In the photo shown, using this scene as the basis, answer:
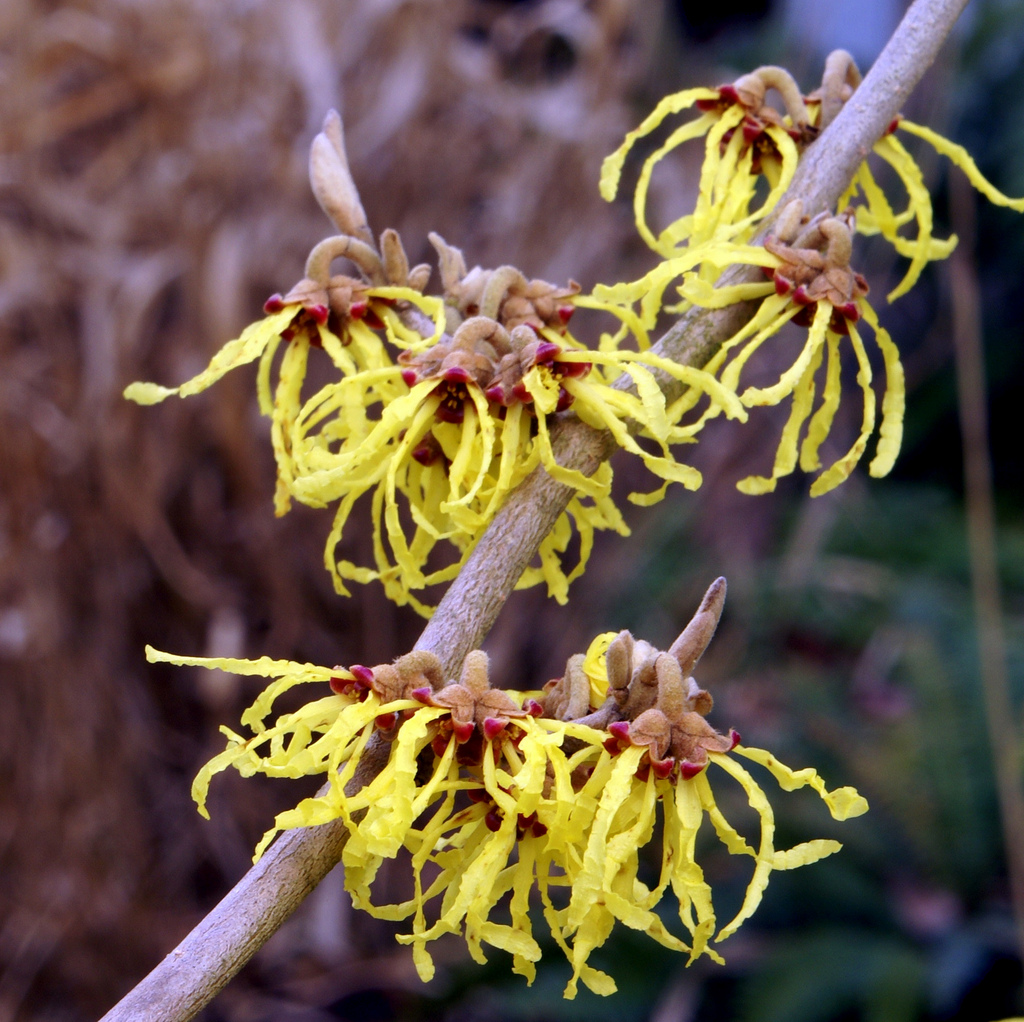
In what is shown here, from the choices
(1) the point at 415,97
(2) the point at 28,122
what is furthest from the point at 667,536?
(2) the point at 28,122

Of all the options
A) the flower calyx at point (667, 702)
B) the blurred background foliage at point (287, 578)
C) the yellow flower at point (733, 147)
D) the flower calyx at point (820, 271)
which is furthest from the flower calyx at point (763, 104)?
the blurred background foliage at point (287, 578)

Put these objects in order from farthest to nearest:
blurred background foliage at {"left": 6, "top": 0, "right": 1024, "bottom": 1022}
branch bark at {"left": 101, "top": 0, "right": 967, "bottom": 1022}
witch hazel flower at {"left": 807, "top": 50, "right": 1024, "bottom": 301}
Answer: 1. blurred background foliage at {"left": 6, "top": 0, "right": 1024, "bottom": 1022}
2. witch hazel flower at {"left": 807, "top": 50, "right": 1024, "bottom": 301}
3. branch bark at {"left": 101, "top": 0, "right": 967, "bottom": 1022}

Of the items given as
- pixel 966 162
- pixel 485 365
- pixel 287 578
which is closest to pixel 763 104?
pixel 966 162

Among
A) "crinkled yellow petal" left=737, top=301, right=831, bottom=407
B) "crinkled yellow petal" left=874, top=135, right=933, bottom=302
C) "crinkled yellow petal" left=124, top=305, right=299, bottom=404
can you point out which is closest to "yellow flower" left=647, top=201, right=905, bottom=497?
"crinkled yellow petal" left=737, top=301, right=831, bottom=407

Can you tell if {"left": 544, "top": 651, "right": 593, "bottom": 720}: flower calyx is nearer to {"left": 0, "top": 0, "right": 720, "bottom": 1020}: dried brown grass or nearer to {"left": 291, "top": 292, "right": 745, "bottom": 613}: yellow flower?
{"left": 291, "top": 292, "right": 745, "bottom": 613}: yellow flower


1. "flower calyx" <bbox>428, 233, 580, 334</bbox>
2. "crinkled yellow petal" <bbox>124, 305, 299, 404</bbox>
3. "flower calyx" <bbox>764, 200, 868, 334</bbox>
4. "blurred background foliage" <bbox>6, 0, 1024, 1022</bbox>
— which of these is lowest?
"blurred background foliage" <bbox>6, 0, 1024, 1022</bbox>

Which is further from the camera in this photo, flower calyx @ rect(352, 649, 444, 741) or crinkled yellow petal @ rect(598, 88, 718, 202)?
crinkled yellow petal @ rect(598, 88, 718, 202)

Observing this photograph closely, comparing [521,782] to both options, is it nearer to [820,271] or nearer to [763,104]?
[820,271]
